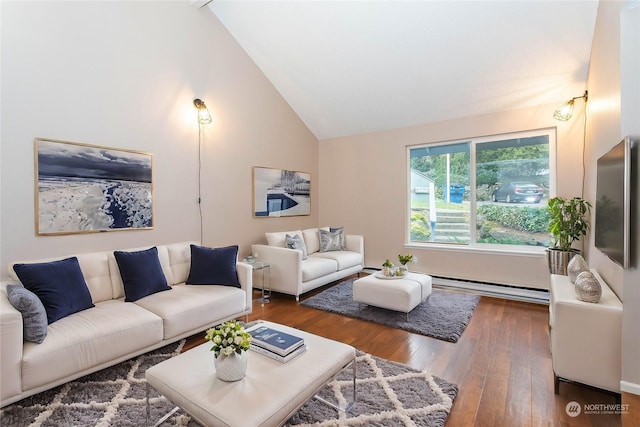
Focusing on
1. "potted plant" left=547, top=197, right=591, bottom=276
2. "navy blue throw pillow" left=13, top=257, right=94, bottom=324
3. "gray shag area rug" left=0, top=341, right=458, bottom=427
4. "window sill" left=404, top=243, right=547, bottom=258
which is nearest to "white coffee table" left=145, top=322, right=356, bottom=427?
"gray shag area rug" left=0, top=341, right=458, bottom=427

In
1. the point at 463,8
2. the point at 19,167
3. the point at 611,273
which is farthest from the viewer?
the point at 463,8

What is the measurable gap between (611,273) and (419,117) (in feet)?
10.5

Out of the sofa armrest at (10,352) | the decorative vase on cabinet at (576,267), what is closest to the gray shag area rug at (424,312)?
the decorative vase on cabinet at (576,267)

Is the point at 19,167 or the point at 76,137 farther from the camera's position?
the point at 76,137

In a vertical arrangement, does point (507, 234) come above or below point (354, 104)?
below

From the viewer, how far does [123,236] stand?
314 cm

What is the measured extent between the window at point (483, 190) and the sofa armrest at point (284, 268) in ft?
7.37

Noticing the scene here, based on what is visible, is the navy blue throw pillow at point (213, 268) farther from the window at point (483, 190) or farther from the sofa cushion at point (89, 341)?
the window at point (483, 190)

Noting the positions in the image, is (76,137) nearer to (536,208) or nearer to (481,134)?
(481,134)

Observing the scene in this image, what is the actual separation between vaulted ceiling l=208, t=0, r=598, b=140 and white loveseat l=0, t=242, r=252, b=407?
301 cm

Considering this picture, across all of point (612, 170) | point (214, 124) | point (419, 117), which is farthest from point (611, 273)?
point (214, 124)

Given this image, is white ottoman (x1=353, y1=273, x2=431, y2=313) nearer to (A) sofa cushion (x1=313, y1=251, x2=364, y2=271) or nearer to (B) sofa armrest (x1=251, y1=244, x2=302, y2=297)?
(B) sofa armrest (x1=251, y1=244, x2=302, y2=297)

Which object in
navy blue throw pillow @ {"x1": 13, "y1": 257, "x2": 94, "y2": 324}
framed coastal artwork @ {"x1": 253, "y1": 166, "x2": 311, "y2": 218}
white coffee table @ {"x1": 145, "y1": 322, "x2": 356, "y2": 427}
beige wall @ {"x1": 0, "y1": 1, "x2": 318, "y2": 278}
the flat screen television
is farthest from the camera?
framed coastal artwork @ {"x1": 253, "y1": 166, "x2": 311, "y2": 218}

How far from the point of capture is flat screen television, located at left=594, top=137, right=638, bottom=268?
5.27 ft
